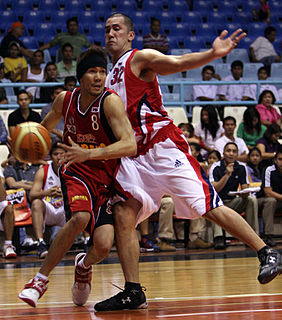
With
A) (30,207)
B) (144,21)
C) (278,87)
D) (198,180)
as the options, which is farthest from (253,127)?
(198,180)

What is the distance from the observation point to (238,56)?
1337cm

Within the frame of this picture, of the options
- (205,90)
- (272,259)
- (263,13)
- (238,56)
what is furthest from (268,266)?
(263,13)

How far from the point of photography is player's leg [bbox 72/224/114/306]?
12.9ft

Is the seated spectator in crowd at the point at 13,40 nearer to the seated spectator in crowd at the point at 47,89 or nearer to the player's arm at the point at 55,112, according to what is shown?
the seated spectator in crowd at the point at 47,89

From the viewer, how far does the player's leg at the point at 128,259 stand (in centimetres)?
387

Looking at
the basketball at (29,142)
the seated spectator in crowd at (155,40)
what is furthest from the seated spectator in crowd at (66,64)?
the basketball at (29,142)

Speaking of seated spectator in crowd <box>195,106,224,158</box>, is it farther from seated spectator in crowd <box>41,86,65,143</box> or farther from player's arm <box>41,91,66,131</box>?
player's arm <box>41,91,66,131</box>

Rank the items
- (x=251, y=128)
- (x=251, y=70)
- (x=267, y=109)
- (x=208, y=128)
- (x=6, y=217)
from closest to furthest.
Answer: (x=6, y=217)
(x=208, y=128)
(x=251, y=128)
(x=267, y=109)
(x=251, y=70)

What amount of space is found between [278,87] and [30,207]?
6007mm

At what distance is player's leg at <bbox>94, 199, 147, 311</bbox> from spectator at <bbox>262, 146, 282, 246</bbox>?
5.00m

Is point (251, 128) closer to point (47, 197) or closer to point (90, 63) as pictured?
point (47, 197)

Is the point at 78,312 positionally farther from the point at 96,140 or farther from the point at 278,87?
the point at 278,87

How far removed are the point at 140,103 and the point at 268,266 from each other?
4.23 feet

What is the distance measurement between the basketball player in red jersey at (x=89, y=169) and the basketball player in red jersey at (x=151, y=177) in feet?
0.37
